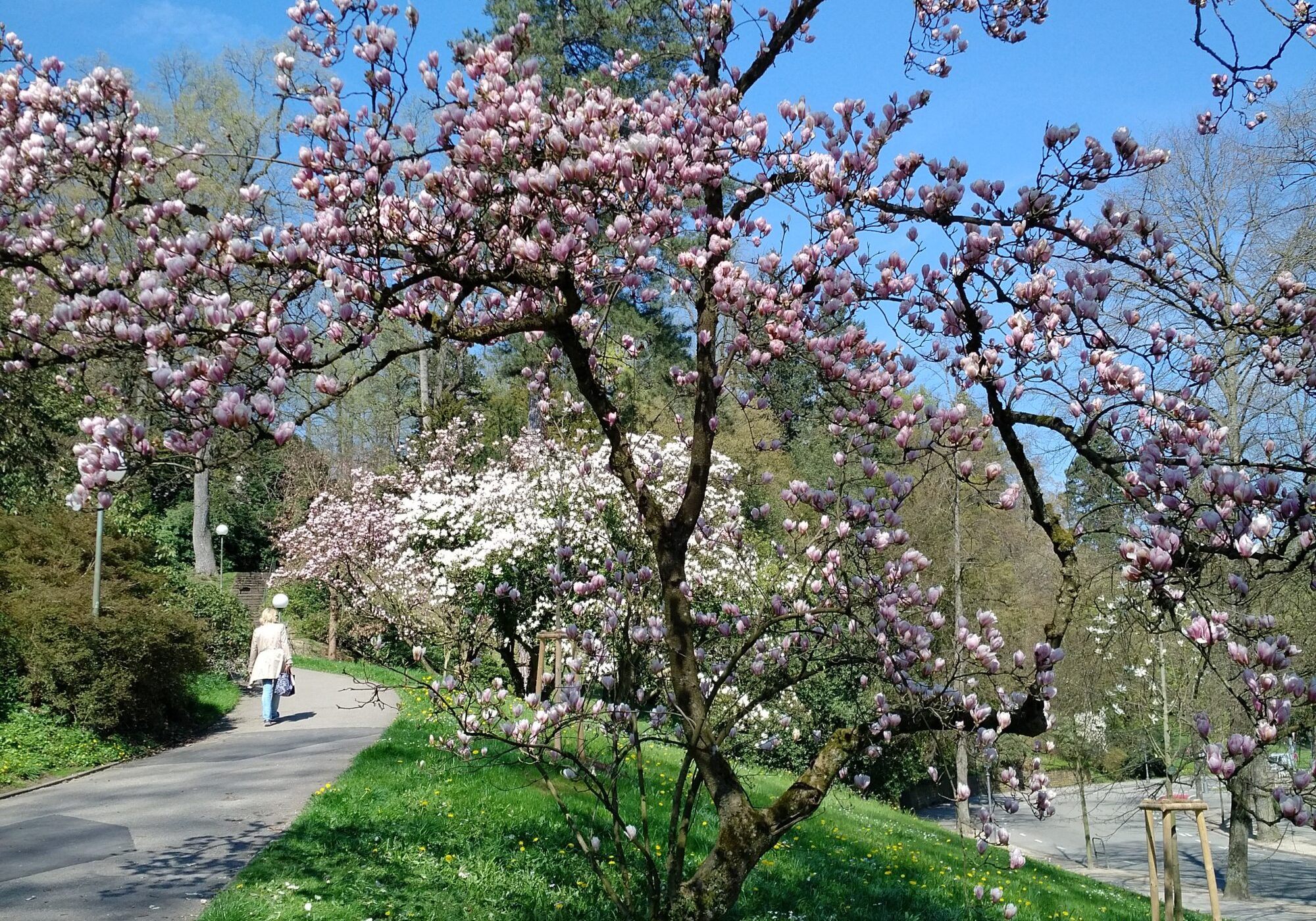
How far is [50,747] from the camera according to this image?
9.73 meters

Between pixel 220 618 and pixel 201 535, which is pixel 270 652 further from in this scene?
pixel 201 535

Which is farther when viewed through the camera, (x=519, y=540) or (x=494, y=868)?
(x=519, y=540)

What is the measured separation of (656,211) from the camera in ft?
13.0

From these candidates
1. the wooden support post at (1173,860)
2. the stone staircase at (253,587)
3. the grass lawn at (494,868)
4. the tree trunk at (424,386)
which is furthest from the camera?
the stone staircase at (253,587)

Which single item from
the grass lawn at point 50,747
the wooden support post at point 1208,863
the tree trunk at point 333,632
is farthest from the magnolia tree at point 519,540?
the wooden support post at point 1208,863

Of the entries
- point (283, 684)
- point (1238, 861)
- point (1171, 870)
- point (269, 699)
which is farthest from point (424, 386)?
point (1171, 870)

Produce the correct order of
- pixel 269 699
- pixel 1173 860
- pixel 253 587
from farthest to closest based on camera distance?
pixel 253 587 < pixel 269 699 < pixel 1173 860

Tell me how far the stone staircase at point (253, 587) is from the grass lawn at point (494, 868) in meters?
20.6

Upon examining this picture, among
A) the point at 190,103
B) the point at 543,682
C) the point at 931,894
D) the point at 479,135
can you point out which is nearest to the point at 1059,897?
the point at 931,894

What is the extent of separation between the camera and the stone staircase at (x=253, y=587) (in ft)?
→ 91.9

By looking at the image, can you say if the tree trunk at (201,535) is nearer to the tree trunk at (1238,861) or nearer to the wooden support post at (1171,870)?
the wooden support post at (1171,870)

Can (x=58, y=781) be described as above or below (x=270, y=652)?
below

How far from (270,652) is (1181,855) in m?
24.7

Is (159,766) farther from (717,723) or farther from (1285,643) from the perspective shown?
(1285,643)
